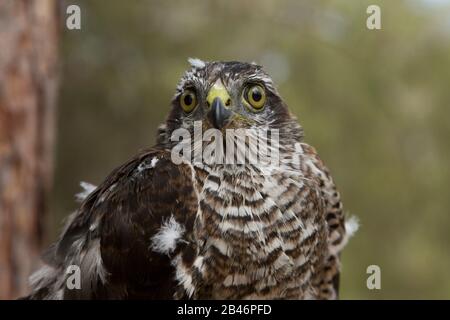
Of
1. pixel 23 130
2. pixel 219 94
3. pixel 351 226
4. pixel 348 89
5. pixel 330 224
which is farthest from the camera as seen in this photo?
pixel 348 89

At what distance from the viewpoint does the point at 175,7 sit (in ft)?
25.4

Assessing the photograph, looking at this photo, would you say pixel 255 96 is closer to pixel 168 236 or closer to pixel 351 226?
pixel 168 236

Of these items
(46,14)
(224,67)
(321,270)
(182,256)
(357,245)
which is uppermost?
(46,14)

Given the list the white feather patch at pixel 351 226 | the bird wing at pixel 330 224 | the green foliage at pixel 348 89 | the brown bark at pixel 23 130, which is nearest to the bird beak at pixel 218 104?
the bird wing at pixel 330 224

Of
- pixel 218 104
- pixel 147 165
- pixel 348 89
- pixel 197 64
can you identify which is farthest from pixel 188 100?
pixel 348 89

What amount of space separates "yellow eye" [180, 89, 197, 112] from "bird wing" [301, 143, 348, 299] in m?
0.86

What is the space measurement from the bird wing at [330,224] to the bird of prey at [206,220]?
0.12ft

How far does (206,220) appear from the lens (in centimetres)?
354

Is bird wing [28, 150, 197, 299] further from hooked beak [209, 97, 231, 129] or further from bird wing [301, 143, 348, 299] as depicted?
bird wing [301, 143, 348, 299]

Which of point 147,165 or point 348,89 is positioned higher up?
point 348,89

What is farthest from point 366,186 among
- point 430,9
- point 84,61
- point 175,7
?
point 84,61

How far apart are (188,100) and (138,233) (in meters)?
0.96

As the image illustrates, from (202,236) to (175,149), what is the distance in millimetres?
642

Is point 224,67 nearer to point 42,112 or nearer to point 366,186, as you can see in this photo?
point 42,112
